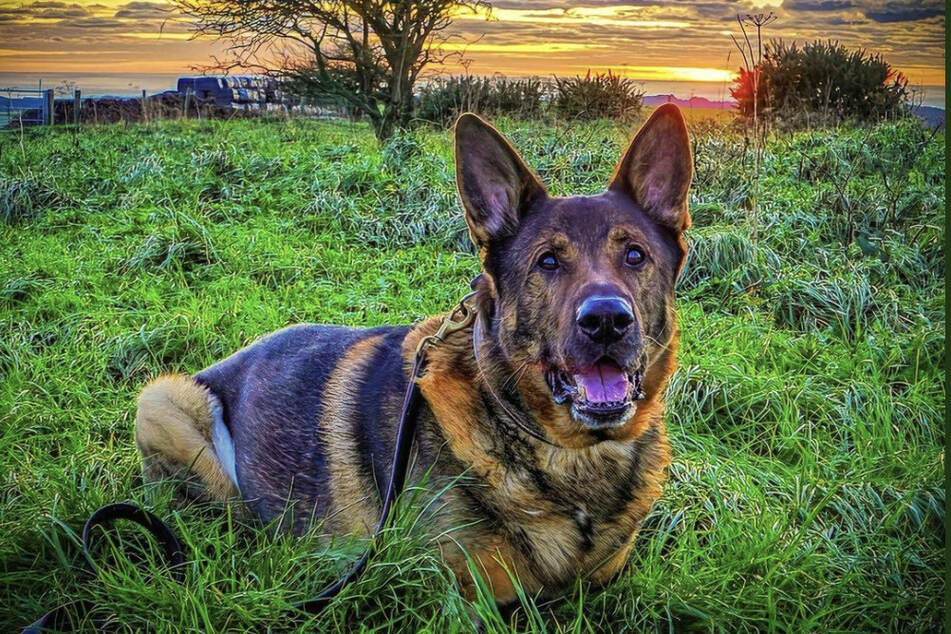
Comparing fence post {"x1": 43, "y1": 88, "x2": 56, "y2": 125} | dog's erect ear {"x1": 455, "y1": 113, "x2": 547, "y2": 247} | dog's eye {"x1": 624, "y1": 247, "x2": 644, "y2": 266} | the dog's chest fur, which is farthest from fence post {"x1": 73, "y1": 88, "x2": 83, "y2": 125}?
dog's eye {"x1": 624, "y1": 247, "x2": 644, "y2": 266}

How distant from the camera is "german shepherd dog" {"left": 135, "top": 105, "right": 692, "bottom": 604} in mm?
2229

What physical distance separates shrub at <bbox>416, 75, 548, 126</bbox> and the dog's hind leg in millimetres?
4439

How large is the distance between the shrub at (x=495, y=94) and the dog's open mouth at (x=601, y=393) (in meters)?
5.02

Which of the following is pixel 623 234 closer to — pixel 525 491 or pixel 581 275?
pixel 581 275

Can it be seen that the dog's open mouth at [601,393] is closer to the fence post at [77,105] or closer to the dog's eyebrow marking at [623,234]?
the dog's eyebrow marking at [623,234]

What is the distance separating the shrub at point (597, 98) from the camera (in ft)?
20.1

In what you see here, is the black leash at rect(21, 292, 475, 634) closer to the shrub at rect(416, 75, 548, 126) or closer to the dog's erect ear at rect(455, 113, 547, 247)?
the dog's erect ear at rect(455, 113, 547, 247)

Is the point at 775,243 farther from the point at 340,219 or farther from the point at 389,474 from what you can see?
the point at 389,474

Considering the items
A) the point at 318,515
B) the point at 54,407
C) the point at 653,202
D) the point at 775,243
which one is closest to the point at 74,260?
the point at 54,407

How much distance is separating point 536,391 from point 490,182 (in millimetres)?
689

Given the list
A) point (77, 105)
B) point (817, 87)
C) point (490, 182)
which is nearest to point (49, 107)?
point (77, 105)

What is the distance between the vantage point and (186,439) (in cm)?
292

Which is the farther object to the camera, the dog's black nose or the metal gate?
the metal gate

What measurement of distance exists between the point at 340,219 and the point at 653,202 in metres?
3.96
